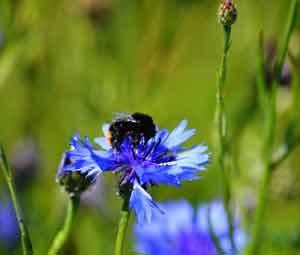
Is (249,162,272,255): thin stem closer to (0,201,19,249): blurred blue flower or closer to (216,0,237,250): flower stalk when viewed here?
(216,0,237,250): flower stalk

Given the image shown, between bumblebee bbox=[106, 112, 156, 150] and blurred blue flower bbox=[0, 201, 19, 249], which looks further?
blurred blue flower bbox=[0, 201, 19, 249]

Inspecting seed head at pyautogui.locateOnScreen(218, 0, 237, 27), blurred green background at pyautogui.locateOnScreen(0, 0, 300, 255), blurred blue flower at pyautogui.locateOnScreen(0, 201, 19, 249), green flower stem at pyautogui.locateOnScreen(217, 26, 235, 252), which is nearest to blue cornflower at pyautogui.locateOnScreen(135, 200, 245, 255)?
blurred green background at pyautogui.locateOnScreen(0, 0, 300, 255)

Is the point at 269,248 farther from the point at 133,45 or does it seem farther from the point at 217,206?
the point at 133,45

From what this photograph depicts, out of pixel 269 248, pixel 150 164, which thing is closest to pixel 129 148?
pixel 150 164

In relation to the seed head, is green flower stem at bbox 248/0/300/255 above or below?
below

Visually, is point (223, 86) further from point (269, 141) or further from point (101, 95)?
point (101, 95)

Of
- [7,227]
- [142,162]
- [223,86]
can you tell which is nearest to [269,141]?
[223,86]
